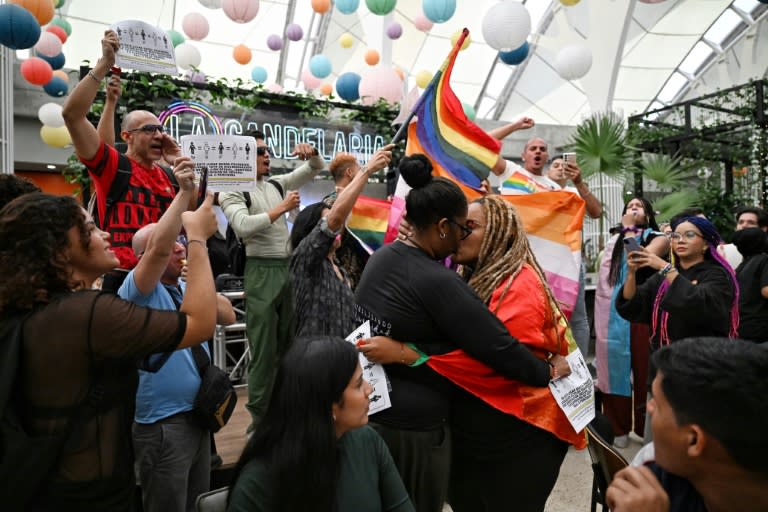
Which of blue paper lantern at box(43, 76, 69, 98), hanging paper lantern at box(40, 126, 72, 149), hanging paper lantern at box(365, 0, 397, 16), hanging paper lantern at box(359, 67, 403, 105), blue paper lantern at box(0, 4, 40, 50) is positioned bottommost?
hanging paper lantern at box(40, 126, 72, 149)

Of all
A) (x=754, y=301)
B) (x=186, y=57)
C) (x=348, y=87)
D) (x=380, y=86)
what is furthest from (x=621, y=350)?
(x=186, y=57)

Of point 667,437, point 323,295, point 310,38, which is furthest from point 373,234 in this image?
point 310,38

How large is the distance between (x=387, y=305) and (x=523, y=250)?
1.79 ft

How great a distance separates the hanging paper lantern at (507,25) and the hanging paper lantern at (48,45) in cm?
538

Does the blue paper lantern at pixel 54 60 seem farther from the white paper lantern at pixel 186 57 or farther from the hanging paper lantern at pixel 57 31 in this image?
the white paper lantern at pixel 186 57

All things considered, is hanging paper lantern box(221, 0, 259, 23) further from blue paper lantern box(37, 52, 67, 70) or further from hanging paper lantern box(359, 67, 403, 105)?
blue paper lantern box(37, 52, 67, 70)

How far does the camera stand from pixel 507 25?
21.3ft

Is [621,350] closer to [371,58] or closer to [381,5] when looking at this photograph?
[381,5]

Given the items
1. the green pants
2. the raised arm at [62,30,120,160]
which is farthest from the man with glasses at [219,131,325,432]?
the raised arm at [62,30,120,160]

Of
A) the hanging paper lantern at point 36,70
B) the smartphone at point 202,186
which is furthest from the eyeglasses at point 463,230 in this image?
the hanging paper lantern at point 36,70

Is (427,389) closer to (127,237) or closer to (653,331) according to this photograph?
(127,237)

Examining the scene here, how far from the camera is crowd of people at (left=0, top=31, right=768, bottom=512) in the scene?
1124 mm

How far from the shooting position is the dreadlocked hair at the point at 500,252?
1921 millimetres

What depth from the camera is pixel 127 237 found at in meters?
2.41
